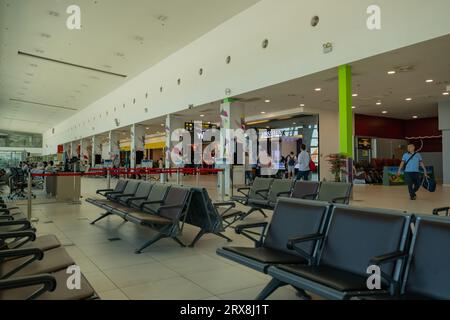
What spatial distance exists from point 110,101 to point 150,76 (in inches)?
305

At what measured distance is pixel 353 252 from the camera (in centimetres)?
224

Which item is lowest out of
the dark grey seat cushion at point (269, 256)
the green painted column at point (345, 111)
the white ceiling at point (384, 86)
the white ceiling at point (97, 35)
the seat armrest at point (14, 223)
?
the dark grey seat cushion at point (269, 256)

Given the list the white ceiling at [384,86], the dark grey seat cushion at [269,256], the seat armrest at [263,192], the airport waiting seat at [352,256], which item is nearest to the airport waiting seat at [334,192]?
the seat armrest at [263,192]

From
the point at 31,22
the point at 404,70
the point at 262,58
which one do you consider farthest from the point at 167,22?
the point at 404,70

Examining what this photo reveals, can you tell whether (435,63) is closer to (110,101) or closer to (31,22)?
(31,22)

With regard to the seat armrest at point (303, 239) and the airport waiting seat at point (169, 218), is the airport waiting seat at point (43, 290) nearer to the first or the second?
the seat armrest at point (303, 239)

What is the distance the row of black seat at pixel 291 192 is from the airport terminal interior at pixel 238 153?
0.03 metres

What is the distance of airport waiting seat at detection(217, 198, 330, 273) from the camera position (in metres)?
2.47

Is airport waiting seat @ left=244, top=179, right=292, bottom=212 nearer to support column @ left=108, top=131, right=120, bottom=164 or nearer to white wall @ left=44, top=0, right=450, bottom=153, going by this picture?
white wall @ left=44, top=0, right=450, bottom=153

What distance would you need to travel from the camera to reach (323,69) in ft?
27.8

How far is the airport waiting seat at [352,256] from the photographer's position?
1904mm

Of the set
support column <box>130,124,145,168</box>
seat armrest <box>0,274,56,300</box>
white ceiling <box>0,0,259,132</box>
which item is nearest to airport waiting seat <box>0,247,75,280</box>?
seat armrest <box>0,274,56,300</box>

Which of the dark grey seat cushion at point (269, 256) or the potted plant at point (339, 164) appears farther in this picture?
the potted plant at point (339, 164)

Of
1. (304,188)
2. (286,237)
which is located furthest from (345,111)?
(286,237)
